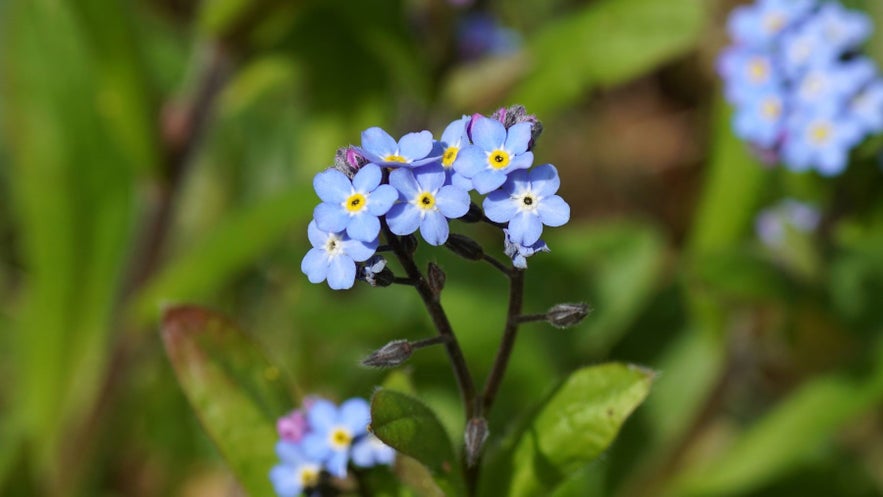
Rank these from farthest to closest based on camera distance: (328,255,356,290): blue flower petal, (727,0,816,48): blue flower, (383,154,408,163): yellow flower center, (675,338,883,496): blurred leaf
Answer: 1. (675,338,883,496): blurred leaf
2. (727,0,816,48): blue flower
3. (383,154,408,163): yellow flower center
4. (328,255,356,290): blue flower petal

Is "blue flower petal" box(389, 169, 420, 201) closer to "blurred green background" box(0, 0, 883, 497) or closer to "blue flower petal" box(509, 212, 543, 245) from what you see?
"blue flower petal" box(509, 212, 543, 245)

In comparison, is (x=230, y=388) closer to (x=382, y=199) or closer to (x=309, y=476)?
(x=309, y=476)

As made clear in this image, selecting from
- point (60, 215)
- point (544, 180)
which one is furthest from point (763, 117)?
point (60, 215)

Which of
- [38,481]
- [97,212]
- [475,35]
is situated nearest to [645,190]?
[475,35]

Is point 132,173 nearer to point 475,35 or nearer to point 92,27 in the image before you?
point 92,27

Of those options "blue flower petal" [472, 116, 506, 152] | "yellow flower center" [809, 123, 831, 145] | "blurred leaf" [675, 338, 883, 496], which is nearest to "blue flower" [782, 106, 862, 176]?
"yellow flower center" [809, 123, 831, 145]

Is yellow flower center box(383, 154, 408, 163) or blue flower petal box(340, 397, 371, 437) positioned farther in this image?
blue flower petal box(340, 397, 371, 437)

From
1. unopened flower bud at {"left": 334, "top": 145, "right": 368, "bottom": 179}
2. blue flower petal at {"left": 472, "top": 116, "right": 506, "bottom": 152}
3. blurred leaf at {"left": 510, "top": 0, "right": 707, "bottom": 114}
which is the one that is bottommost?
blue flower petal at {"left": 472, "top": 116, "right": 506, "bottom": 152}
